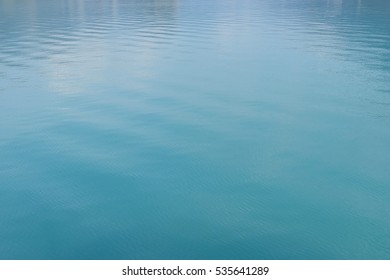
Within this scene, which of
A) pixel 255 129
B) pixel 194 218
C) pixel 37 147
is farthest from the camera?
pixel 255 129

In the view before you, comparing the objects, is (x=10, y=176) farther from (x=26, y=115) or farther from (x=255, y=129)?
(x=255, y=129)

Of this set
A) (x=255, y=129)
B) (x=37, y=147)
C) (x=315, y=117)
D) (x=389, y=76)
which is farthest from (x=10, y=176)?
(x=389, y=76)

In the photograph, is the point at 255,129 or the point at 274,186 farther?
the point at 255,129

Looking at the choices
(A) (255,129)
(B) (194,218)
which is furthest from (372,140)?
(B) (194,218)

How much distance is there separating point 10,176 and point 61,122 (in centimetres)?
477

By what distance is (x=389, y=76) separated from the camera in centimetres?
2411

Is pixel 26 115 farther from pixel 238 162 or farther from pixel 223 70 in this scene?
pixel 223 70

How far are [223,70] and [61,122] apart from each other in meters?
11.2

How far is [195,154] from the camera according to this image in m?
14.9

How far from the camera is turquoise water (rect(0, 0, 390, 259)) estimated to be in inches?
413

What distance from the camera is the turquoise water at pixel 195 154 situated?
1050cm

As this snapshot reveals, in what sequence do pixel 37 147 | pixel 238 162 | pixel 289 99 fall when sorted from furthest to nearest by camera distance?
1. pixel 289 99
2. pixel 37 147
3. pixel 238 162

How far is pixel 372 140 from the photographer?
1590 centimetres

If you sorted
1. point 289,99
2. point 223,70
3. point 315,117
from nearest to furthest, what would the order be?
Answer: point 315,117 → point 289,99 → point 223,70
